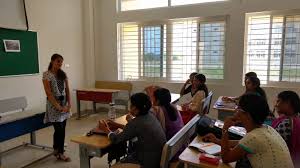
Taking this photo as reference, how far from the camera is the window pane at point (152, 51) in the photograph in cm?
559

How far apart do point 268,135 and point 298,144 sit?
1.49ft

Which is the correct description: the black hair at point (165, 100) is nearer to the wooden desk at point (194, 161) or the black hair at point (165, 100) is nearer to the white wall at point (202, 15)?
the wooden desk at point (194, 161)

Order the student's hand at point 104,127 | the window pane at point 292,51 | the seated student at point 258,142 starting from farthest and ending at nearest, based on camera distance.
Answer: the window pane at point 292,51
the student's hand at point 104,127
the seated student at point 258,142

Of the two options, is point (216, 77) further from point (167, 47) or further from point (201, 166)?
point (201, 166)

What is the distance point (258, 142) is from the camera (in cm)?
141

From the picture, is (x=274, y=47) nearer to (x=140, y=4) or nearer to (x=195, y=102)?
(x=195, y=102)

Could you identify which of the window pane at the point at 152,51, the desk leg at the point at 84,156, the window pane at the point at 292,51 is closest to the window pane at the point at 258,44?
the window pane at the point at 292,51

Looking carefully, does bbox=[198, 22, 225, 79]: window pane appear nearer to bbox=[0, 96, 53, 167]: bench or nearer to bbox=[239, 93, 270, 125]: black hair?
bbox=[0, 96, 53, 167]: bench

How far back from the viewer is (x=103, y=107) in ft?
20.8

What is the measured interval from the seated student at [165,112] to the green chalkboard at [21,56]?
3.07m

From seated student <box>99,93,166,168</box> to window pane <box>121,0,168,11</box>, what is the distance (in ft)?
12.7

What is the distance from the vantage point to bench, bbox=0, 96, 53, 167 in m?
2.99

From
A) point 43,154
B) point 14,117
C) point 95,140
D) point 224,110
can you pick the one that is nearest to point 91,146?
point 95,140

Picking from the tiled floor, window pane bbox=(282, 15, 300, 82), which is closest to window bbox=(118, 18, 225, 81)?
window pane bbox=(282, 15, 300, 82)
